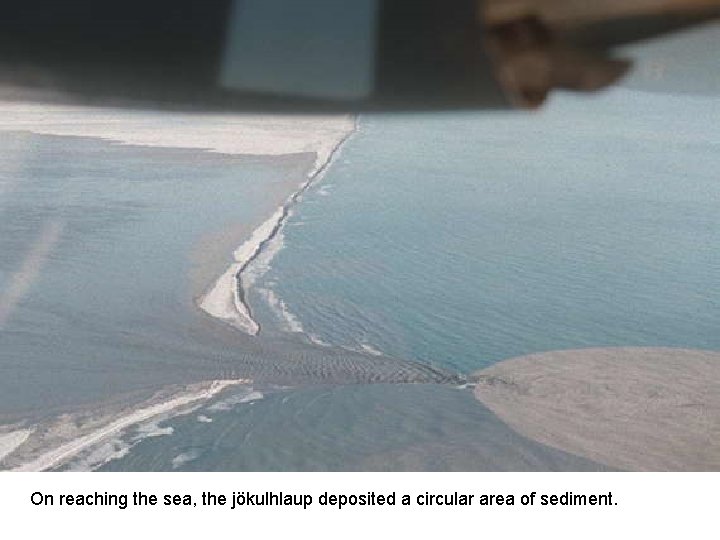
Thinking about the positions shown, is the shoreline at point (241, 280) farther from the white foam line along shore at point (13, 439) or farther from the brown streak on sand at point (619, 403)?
the brown streak on sand at point (619, 403)

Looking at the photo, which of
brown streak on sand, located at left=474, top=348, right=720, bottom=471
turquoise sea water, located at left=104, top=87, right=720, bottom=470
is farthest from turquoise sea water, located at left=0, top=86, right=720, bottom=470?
brown streak on sand, located at left=474, top=348, right=720, bottom=471

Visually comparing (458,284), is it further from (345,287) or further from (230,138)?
A: (230,138)

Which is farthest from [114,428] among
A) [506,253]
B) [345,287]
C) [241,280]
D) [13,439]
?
[506,253]

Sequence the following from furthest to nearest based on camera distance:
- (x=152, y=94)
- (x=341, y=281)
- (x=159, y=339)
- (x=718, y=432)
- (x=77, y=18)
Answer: (x=341, y=281)
(x=159, y=339)
(x=718, y=432)
(x=152, y=94)
(x=77, y=18)

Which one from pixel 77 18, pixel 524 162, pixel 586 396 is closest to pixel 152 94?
pixel 77 18

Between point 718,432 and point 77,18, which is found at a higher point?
point 77,18

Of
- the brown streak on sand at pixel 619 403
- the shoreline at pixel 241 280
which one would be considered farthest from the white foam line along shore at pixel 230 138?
the brown streak on sand at pixel 619 403

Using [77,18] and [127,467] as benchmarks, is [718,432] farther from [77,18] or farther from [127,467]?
[77,18]
